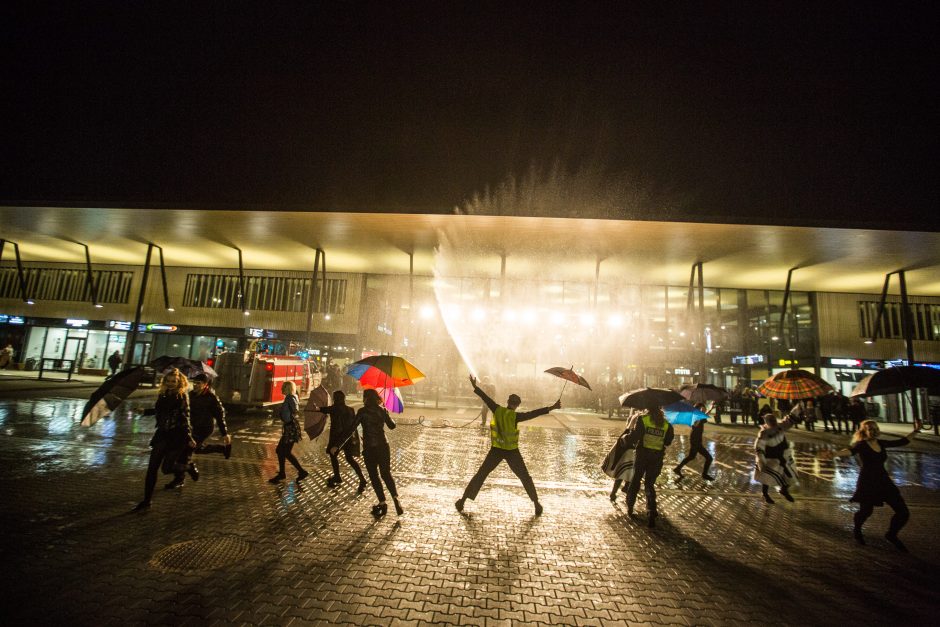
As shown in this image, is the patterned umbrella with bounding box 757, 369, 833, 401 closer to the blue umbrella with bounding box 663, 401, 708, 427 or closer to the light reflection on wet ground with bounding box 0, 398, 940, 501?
the blue umbrella with bounding box 663, 401, 708, 427

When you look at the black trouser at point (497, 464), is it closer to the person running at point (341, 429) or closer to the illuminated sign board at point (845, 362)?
the person running at point (341, 429)

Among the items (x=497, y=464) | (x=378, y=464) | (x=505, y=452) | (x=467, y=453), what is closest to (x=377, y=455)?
(x=378, y=464)

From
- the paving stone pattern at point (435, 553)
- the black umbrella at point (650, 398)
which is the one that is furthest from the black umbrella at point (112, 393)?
the black umbrella at point (650, 398)

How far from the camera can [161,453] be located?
575 cm

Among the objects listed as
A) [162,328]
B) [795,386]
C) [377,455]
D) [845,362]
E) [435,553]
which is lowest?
[435,553]

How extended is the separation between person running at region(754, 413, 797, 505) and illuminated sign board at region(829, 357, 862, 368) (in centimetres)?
2352

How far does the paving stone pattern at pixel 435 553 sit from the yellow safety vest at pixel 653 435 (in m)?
1.16

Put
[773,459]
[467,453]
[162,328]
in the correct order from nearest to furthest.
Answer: [773,459], [467,453], [162,328]

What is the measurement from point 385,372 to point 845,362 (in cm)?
3026

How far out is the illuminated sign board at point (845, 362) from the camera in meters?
24.0

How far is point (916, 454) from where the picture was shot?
543 inches

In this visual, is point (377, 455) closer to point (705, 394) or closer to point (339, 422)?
point (339, 422)

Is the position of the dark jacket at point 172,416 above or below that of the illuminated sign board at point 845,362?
below

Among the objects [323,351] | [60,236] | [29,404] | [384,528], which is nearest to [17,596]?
[384,528]
